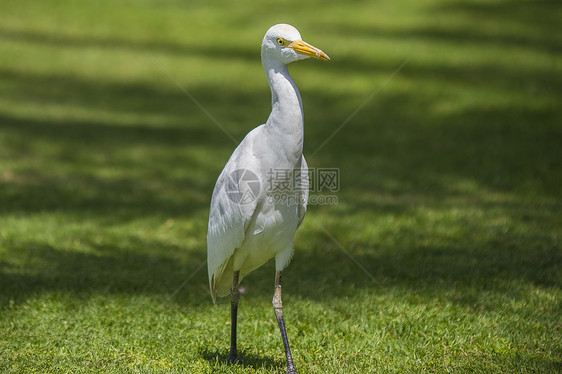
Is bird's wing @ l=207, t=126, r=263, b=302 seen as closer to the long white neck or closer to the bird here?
the bird

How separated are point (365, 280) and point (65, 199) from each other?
4.38 meters

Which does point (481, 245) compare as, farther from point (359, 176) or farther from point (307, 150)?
point (307, 150)

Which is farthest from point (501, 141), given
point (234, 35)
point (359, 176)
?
point (234, 35)

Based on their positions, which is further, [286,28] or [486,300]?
[486,300]

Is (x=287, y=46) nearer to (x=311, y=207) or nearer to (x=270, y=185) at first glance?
(x=270, y=185)

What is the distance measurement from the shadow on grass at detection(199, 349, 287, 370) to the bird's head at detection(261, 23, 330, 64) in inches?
85.0

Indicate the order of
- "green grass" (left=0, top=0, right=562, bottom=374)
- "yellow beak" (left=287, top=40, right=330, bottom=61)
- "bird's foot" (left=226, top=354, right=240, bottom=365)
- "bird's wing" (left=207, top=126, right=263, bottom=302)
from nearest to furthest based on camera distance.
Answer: "yellow beak" (left=287, top=40, right=330, bottom=61)
"bird's wing" (left=207, top=126, right=263, bottom=302)
"bird's foot" (left=226, top=354, right=240, bottom=365)
"green grass" (left=0, top=0, right=562, bottom=374)

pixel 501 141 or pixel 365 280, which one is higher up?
pixel 501 141

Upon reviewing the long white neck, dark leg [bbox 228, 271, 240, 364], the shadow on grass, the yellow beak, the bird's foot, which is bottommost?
the shadow on grass

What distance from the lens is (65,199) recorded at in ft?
27.1

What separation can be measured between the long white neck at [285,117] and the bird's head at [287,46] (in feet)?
0.27

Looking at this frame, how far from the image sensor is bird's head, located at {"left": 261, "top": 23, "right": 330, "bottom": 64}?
3984mm

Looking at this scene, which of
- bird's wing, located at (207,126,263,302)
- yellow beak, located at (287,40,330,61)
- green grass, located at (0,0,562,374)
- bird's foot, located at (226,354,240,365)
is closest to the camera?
yellow beak, located at (287,40,330,61)

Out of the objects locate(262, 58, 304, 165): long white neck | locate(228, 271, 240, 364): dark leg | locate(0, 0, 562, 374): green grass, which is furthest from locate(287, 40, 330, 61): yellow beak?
locate(0, 0, 562, 374): green grass
